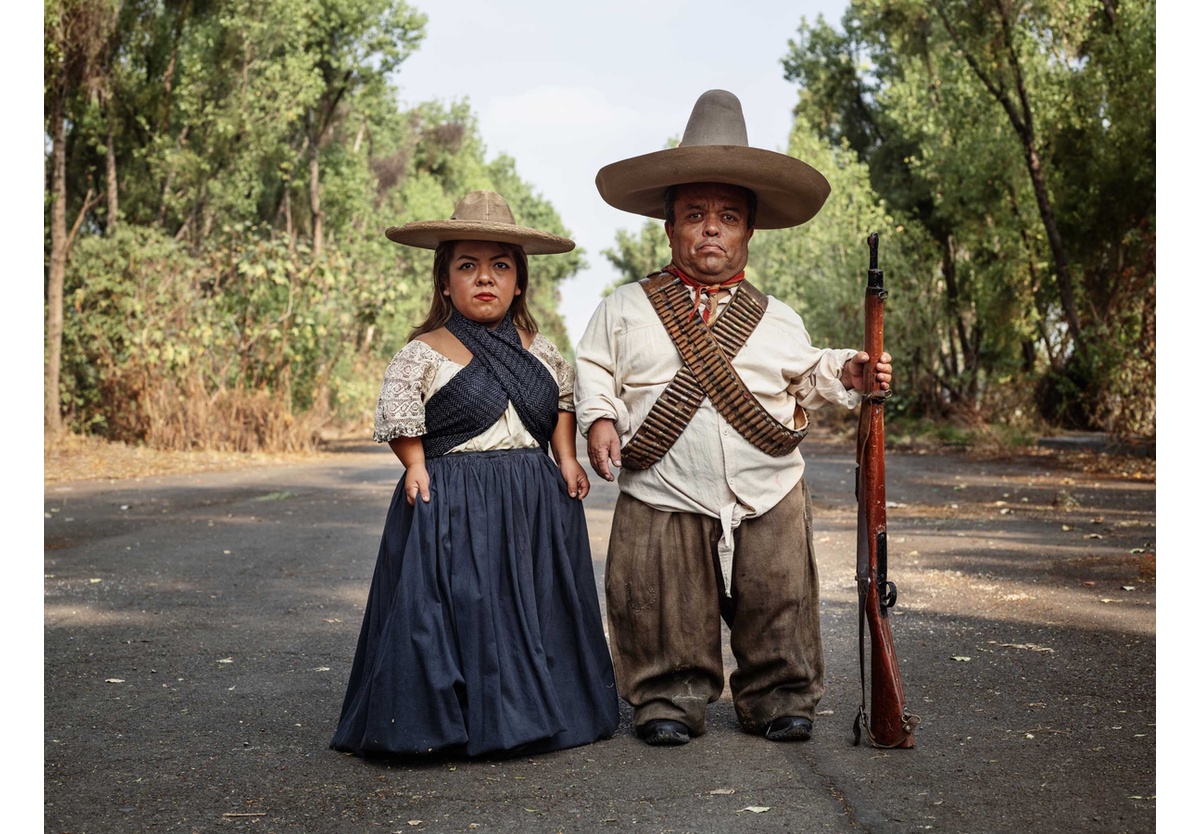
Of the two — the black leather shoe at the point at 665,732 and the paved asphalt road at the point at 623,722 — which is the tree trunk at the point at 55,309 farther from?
the black leather shoe at the point at 665,732

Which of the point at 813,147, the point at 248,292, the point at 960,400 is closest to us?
the point at 248,292

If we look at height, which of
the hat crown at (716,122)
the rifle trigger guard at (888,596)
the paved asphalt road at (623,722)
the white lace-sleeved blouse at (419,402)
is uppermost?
the hat crown at (716,122)

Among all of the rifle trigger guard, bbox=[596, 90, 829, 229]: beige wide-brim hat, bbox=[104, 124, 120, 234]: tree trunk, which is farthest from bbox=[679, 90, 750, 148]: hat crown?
bbox=[104, 124, 120, 234]: tree trunk

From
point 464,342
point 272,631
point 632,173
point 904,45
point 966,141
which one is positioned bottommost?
point 272,631

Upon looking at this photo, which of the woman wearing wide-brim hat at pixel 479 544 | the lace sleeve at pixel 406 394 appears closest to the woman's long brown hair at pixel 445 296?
the woman wearing wide-brim hat at pixel 479 544

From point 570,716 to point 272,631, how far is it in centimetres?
262

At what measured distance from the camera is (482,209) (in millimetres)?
4555

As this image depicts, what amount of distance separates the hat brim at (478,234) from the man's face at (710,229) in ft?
1.32

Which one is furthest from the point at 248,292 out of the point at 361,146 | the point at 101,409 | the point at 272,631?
the point at 361,146

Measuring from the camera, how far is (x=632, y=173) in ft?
15.1

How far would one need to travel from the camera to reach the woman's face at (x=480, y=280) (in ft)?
15.1

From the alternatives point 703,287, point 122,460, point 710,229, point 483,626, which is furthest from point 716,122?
point 122,460

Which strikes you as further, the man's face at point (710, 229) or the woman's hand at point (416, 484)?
the man's face at point (710, 229)

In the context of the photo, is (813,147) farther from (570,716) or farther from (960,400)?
(570,716)
